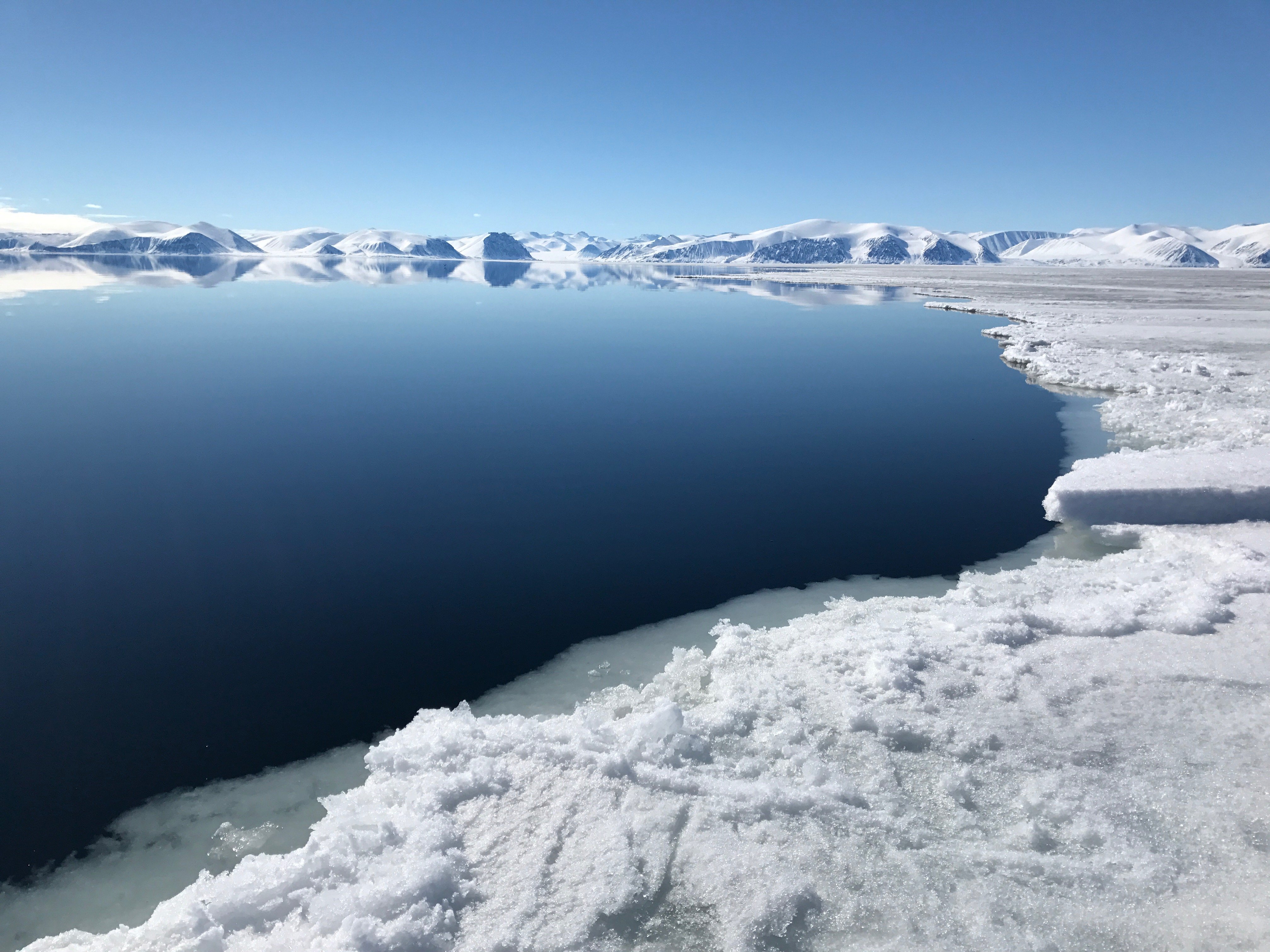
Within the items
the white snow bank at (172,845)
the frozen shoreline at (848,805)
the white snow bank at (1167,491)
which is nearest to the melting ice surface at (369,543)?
the white snow bank at (172,845)

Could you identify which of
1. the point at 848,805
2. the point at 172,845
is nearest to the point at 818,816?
the point at 848,805

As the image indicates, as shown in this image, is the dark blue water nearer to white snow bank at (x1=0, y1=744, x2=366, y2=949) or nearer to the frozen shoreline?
white snow bank at (x1=0, y1=744, x2=366, y2=949)

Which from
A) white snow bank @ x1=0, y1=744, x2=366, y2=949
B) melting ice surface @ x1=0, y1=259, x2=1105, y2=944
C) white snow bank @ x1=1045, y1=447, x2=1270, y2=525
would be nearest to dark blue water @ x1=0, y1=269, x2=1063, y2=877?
melting ice surface @ x1=0, y1=259, x2=1105, y2=944

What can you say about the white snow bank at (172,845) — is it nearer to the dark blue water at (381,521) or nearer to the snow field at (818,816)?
the dark blue water at (381,521)

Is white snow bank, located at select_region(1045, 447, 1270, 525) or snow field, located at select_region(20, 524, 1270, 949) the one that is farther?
white snow bank, located at select_region(1045, 447, 1270, 525)

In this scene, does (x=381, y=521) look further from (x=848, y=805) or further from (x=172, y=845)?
(x=848, y=805)

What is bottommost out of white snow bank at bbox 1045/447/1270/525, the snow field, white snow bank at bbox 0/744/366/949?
white snow bank at bbox 0/744/366/949
